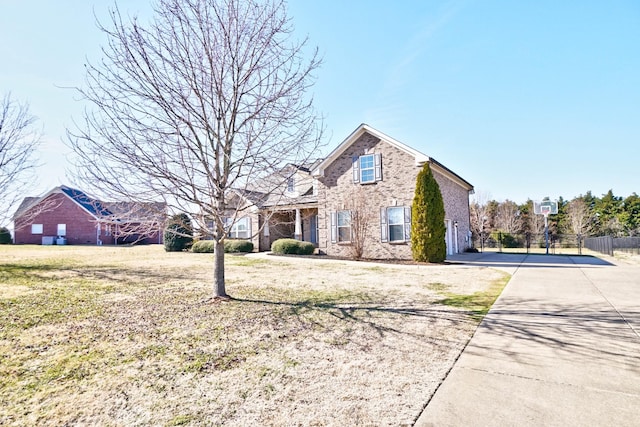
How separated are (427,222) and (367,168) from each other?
4378mm

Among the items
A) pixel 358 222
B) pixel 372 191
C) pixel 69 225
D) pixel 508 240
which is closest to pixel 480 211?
pixel 508 240

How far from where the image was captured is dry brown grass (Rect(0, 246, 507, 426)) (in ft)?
8.50

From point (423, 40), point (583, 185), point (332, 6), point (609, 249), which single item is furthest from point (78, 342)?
point (583, 185)

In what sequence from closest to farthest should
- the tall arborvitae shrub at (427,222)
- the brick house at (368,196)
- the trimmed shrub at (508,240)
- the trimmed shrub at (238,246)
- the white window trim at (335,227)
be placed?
A: 1. the tall arborvitae shrub at (427,222)
2. the brick house at (368,196)
3. the white window trim at (335,227)
4. the trimmed shrub at (238,246)
5. the trimmed shrub at (508,240)

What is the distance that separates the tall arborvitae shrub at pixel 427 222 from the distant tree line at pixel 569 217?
18.0 meters

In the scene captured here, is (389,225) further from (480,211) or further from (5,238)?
(5,238)

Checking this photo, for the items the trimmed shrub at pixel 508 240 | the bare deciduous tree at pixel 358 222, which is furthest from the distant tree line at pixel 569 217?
the bare deciduous tree at pixel 358 222

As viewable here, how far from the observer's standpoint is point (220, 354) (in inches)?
148

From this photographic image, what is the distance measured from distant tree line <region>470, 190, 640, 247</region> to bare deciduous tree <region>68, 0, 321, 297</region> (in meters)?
28.4

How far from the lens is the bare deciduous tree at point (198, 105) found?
5.38m

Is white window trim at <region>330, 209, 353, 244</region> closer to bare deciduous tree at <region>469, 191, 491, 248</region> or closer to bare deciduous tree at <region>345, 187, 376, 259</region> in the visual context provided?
bare deciduous tree at <region>345, 187, 376, 259</region>

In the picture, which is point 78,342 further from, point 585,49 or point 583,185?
point 583,185

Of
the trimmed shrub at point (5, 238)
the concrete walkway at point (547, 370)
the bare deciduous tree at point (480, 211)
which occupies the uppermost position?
the bare deciduous tree at point (480, 211)

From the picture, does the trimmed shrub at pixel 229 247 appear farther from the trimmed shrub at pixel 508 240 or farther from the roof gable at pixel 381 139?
the trimmed shrub at pixel 508 240
